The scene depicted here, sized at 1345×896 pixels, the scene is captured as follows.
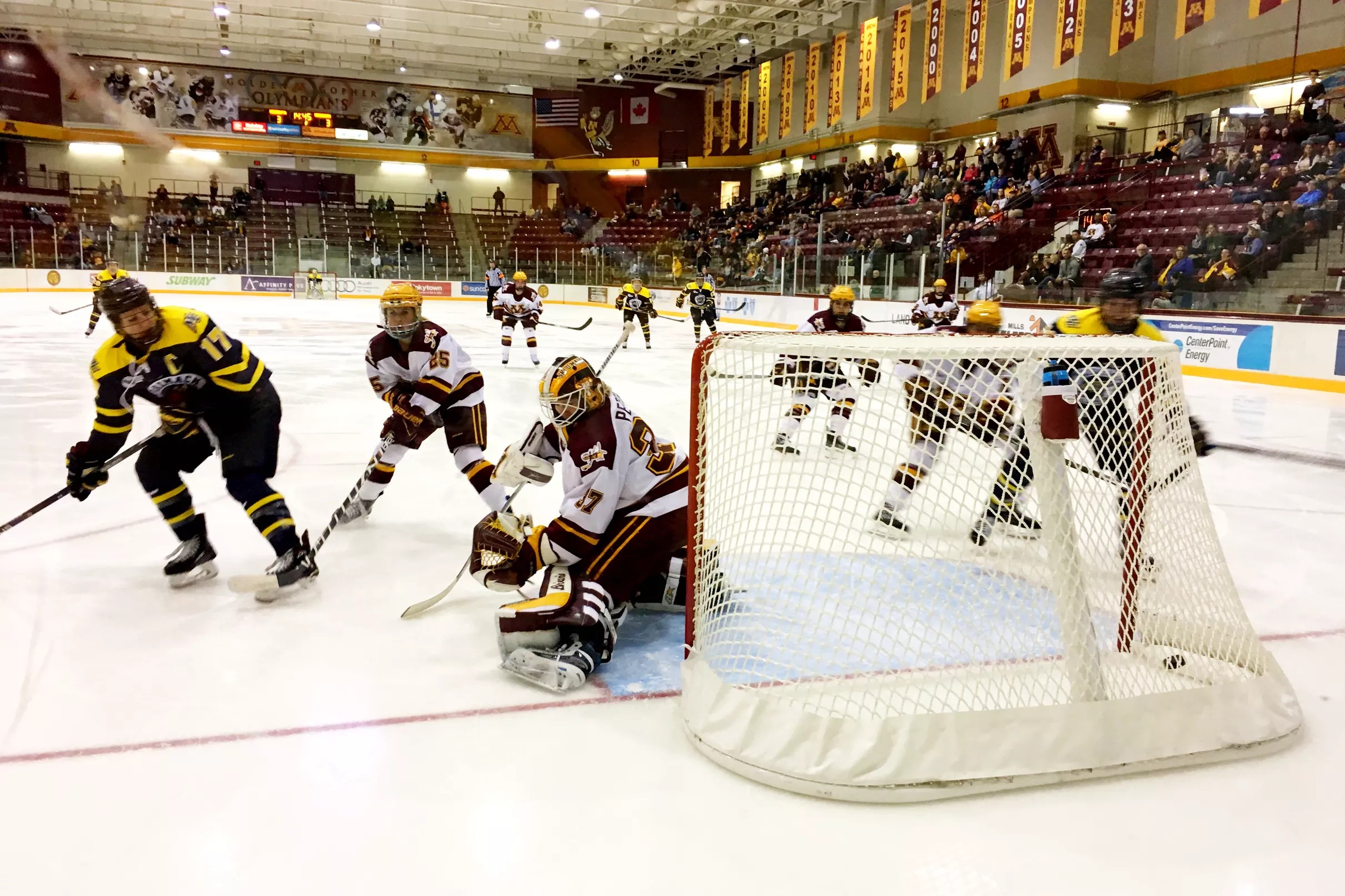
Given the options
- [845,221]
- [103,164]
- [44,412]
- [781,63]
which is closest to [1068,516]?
[44,412]

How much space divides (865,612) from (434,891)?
4.34 ft

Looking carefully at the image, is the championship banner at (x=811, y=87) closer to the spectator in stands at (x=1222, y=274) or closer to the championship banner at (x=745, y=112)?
the championship banner at (x=745, y=112)

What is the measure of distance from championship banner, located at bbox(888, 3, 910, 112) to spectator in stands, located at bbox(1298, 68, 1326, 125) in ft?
24.2

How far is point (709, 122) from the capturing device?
1105 inches

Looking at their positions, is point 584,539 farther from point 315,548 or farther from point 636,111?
point 636,111

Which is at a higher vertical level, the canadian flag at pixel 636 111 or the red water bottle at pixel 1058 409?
the canadian flag at pixel 636 111

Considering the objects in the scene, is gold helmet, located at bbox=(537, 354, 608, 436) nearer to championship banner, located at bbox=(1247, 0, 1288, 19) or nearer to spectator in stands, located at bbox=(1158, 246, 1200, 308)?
spectator in stands, located at bbox=(1158, 246, 1200, 308)

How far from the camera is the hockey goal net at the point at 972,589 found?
7.06 ft

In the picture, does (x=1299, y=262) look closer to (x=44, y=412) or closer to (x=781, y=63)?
(x=44, y=412)

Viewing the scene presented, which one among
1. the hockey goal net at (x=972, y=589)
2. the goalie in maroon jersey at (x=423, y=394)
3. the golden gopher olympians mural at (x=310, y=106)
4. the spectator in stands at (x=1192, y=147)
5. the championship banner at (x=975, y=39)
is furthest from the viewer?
the golden gopher olympians mural at (x=310, y=106)

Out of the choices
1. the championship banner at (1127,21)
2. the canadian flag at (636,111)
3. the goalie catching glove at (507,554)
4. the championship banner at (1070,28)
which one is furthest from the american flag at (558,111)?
the goalie catching glove at (507,554)

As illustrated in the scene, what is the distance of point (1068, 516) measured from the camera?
7.42 feet

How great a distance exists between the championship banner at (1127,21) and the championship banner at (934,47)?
3.89 meters

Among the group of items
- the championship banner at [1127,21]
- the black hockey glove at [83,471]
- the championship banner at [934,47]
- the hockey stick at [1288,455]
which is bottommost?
the hockey stick at [1288,455]
